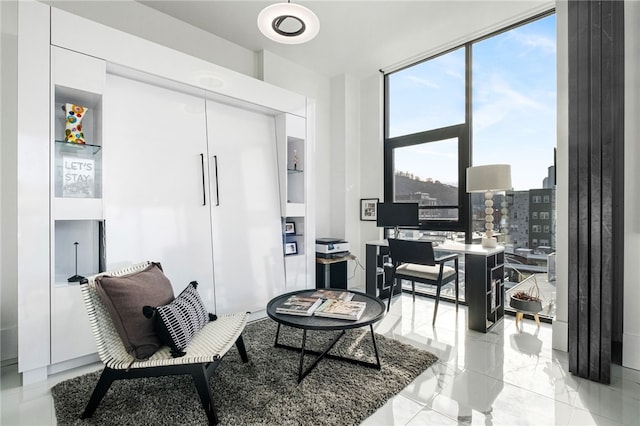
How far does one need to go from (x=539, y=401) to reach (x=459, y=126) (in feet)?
9.02

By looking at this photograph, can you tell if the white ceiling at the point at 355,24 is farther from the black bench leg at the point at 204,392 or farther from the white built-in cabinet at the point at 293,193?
the black bench leg at the point at 204,392

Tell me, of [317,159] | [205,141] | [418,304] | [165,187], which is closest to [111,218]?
[165,187]

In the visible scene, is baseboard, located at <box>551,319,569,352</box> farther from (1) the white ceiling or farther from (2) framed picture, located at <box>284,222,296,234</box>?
(1) the white ceiling

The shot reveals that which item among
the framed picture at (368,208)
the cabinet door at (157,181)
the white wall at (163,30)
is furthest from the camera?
the framed picture at (368,208)

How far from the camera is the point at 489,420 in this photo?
5.43ft

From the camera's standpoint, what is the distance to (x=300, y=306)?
87.0 inches

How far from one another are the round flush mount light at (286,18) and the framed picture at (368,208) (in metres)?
2.45

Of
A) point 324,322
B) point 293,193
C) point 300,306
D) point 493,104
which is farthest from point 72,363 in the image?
point 493,104

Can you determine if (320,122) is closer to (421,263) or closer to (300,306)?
(421,263)

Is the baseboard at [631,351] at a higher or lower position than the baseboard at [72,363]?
higher

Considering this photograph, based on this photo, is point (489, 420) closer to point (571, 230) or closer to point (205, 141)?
point (571, 230)

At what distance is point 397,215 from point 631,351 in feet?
7.16

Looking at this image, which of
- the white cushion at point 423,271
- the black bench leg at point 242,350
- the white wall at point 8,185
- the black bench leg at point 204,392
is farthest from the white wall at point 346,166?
the white wall at point 8,185

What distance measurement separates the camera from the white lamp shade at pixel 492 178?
2992 mm
